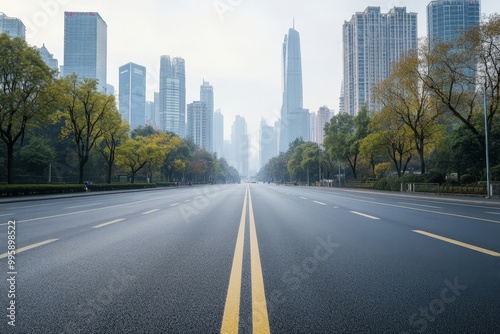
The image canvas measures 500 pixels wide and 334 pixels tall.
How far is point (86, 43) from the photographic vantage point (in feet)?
208

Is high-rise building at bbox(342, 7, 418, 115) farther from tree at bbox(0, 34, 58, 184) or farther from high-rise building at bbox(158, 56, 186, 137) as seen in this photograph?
tree at bbox(0, 34, 58, 184)

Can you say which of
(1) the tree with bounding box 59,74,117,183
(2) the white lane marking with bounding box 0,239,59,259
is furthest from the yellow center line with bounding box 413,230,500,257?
(1) the tree with bounding box 59,74,117,183

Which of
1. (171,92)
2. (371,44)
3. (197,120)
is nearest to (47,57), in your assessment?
(171,92)

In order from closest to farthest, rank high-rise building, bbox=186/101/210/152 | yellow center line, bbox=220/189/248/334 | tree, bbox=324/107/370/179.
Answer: yellow center line, bbox=220/189/248/334, tree, bbox=324/107/370/179, high-rise building, bbox=186/101/210/152

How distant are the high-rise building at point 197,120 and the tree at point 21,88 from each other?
13751cm

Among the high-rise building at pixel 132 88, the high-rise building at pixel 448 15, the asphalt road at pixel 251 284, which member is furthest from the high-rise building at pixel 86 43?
the high-rise building at pixel 448 15

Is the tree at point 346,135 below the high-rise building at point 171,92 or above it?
below

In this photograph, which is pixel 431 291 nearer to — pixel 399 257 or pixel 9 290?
pixel 399 257

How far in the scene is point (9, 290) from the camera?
11.4 feet

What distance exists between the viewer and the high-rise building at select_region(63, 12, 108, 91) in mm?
60344

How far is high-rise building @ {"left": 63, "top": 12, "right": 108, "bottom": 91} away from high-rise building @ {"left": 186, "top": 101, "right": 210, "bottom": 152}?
96.2 m

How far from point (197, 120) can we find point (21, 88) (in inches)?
5637

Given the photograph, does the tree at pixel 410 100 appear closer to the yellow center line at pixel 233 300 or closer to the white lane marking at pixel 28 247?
the yellow center line at pixel 233 300

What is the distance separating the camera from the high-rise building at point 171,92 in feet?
368
